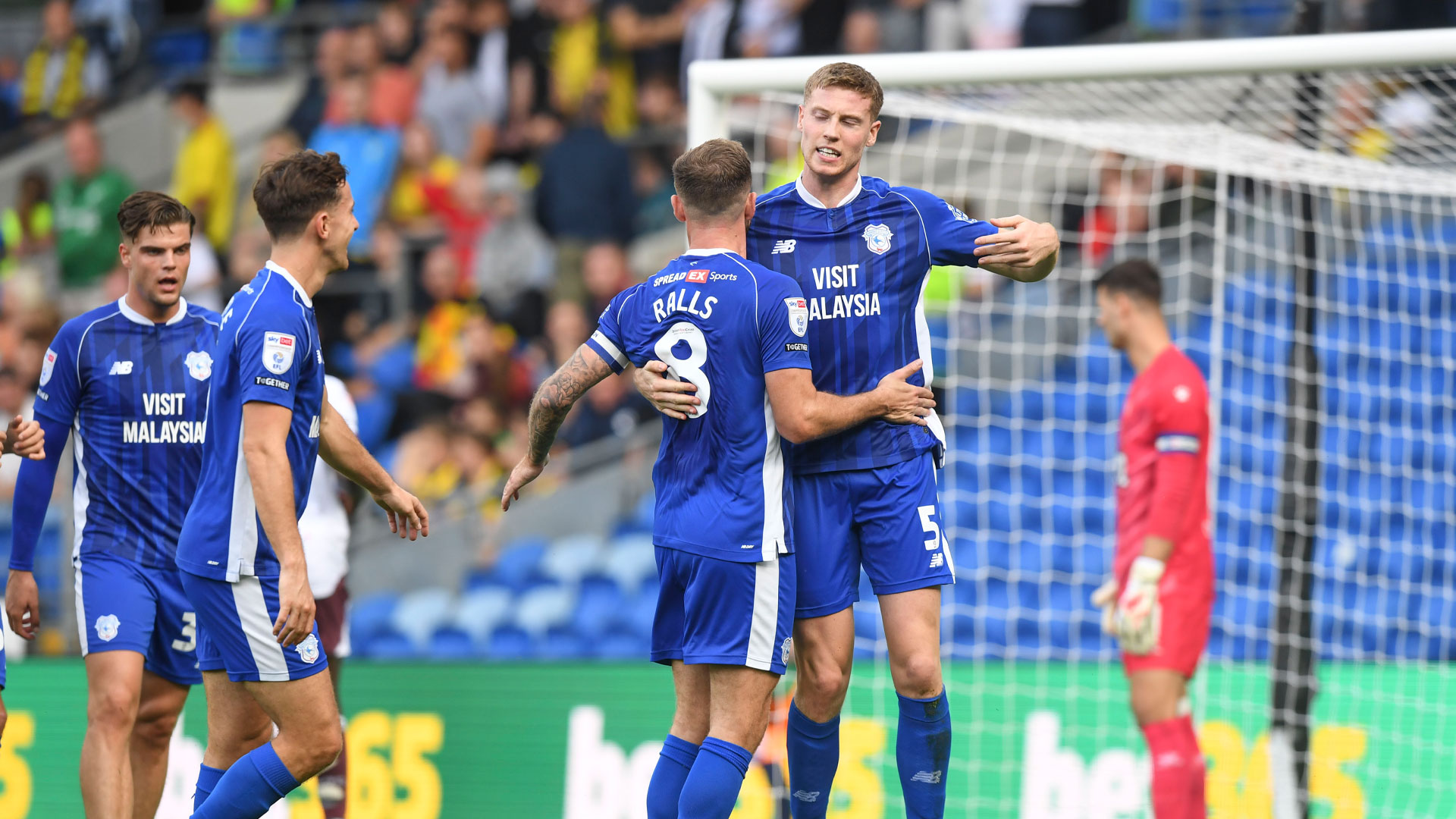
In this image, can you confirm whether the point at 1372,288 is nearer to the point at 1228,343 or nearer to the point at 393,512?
the point at 1228,343

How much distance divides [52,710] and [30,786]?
428mm

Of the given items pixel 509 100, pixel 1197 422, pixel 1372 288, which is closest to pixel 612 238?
pixel 509 100

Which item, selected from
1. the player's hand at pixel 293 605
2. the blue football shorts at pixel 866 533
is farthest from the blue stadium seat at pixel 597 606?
the player's hand at pixel 293 605

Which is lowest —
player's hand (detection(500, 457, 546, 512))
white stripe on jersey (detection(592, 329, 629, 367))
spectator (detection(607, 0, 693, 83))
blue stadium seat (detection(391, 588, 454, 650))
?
blue stadium seat (detection(391, 588, 454, 650))

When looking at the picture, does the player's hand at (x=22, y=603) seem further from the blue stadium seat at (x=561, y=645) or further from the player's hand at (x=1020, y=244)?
the blue stadium seat at (x=561, y=645)

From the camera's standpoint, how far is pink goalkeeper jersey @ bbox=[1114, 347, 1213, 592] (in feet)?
21.2

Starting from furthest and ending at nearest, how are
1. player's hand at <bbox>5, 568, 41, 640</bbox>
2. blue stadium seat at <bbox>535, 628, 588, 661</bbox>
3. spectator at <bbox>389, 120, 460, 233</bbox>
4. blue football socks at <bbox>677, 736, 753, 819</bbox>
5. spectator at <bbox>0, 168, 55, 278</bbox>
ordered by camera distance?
spectator at <bbox>0, 168, 55, 278</bbox>, spectator at <bbox>389, 120, 460, 233</bbox>, blue stadium seat at <bbox>535, 628, 588, 661</bbox>, player's hand at <bbox>5, 568, 41, 640</bbox>, blue football socks at <bbox>677, 736, 753, 819</bbox>

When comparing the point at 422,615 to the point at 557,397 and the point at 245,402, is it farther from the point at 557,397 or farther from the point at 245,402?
the point at 245,402

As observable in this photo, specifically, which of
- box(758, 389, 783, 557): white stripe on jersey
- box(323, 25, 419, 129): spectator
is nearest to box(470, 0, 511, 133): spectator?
box(323, 25, 419, 129): spectator

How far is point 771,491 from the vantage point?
466 cm

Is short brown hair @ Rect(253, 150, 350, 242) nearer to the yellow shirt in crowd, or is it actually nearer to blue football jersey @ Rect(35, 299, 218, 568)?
blue football jersey @ Rect(35, 299, 218, 568)

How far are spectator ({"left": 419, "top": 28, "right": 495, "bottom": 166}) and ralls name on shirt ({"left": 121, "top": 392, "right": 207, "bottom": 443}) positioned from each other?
26.2ft

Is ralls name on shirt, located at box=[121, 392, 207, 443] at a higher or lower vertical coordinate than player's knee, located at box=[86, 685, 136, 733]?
higher

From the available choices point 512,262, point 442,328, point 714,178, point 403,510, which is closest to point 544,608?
point 442,328
